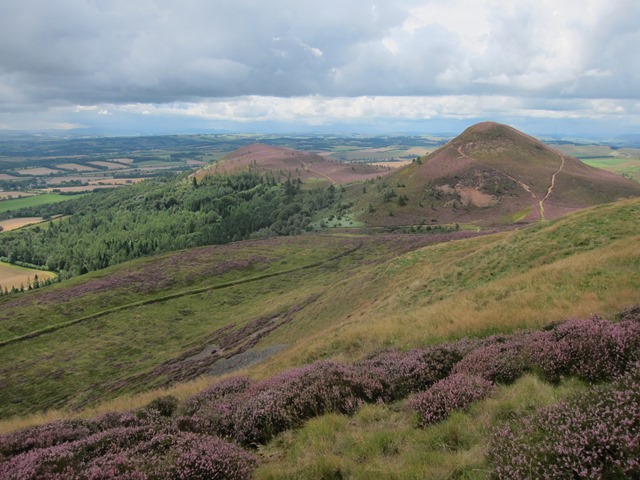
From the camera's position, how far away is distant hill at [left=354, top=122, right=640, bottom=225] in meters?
121

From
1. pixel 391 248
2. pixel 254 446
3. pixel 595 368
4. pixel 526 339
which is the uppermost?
pixel 595 368

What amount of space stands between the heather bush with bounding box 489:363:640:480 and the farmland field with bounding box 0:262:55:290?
538 ft

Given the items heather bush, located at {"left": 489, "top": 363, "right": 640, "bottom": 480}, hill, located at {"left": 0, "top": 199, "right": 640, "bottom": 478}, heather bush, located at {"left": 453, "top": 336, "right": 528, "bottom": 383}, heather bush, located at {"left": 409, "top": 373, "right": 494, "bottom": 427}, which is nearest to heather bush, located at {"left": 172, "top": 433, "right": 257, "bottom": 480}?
hill, located at {"left": 0, "top": 199, "right": 640, "bottom": 478}

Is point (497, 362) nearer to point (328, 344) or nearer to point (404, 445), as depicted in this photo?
point (404, 445)

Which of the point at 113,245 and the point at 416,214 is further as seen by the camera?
the point at 113,245

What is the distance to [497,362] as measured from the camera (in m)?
9.96

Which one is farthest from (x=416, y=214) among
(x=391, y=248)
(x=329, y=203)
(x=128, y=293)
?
(x=128, y=293)

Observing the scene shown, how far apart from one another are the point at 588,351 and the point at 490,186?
135508 millimetres

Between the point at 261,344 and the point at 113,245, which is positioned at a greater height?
the point at 261,344

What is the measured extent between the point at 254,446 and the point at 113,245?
570 ft

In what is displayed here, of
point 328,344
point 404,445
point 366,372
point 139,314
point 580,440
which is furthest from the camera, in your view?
point 139,314

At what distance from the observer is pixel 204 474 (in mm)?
7062

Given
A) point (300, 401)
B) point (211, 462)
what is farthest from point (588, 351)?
point (211, 462)

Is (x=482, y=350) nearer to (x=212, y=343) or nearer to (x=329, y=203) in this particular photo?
(x=212, y=343)
